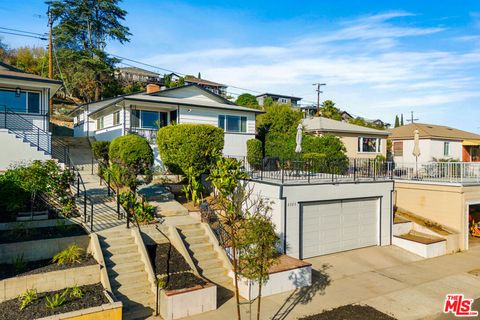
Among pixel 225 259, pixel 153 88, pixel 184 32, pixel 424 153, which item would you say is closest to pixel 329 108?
pixel 424 153

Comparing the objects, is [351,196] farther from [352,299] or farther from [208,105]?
[208,105]

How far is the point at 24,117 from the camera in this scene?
674 inches

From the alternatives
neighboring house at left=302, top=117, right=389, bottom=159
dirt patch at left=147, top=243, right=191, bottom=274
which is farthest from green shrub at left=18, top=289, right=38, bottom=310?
neighboring house at left=302, top=117, right=389, bottom=159

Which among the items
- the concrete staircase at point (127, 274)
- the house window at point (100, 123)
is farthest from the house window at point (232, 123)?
the concrete staircase at point (127, 274)

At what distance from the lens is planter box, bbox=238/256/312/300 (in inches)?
371

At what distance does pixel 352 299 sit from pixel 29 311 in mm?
8391

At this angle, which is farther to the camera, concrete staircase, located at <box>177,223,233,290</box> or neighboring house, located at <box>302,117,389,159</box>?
neighboring house, located at <box>302,117,389,159</box>

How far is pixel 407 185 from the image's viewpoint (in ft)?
59.0

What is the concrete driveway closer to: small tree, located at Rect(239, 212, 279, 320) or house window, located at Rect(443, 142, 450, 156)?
small tree, located at Rect(239, 212, 279, 320)

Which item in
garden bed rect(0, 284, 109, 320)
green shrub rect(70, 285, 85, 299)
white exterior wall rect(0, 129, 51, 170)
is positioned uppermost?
white exterior wall rect(0, 129, 51, 170)

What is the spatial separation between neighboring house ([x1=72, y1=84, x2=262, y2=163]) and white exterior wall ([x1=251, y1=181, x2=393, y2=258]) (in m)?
10.3

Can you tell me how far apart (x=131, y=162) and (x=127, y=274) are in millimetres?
5489

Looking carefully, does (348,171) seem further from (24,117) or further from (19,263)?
(24,117)

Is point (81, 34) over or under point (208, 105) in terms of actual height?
over
